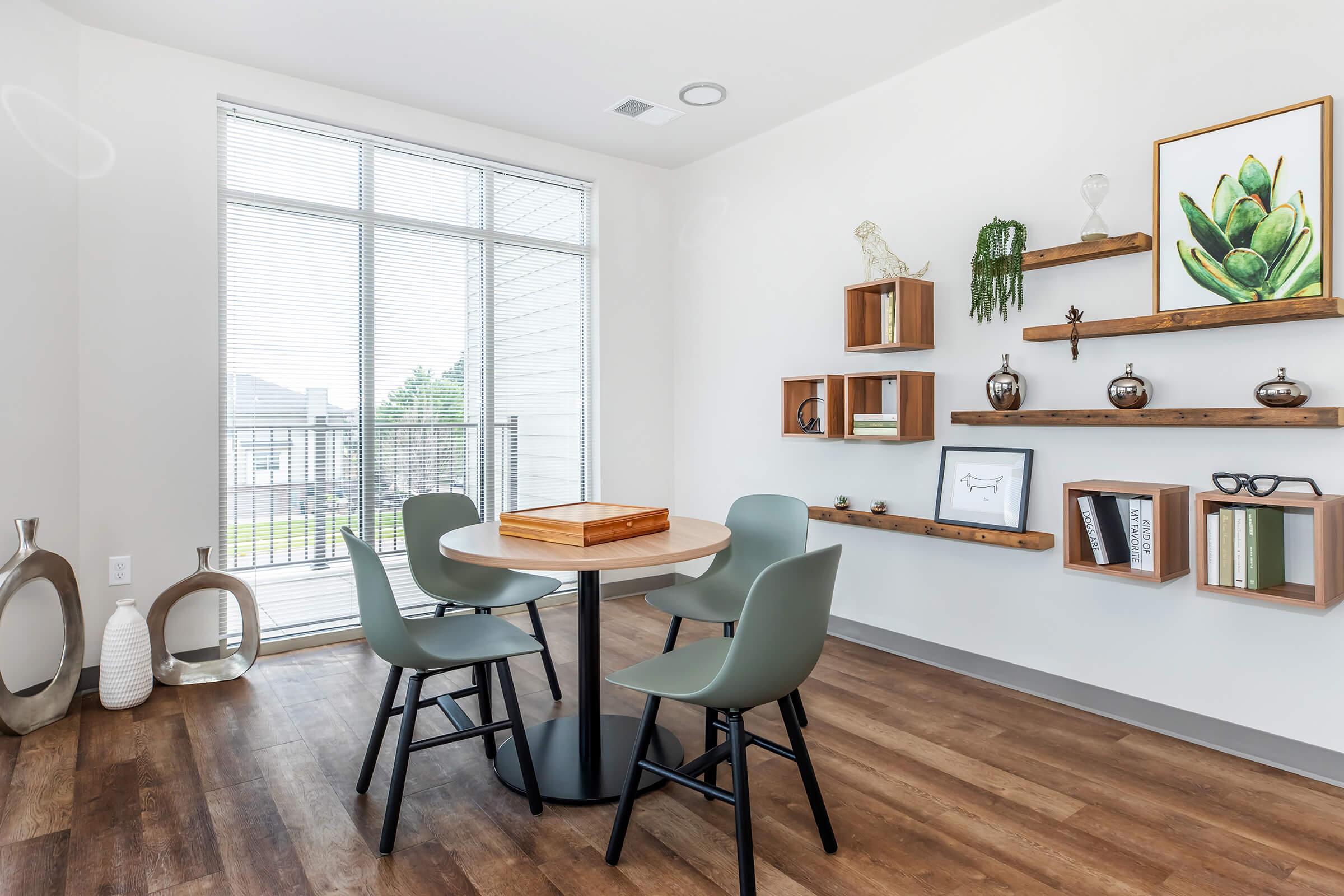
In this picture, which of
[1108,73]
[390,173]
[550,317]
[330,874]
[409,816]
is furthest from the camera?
[550,317]

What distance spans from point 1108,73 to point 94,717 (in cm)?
450

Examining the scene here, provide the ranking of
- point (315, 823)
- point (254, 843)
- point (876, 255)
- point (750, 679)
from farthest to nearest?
point (876, 255)
point (315, 823)
point (254, 843)
point (750, 679)

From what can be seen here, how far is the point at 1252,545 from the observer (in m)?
2.28

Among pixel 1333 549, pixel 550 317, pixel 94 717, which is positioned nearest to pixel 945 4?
pixel 1333 549

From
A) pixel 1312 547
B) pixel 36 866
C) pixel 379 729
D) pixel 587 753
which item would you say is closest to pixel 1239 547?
pixel 1312 547

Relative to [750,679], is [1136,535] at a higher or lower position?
higher

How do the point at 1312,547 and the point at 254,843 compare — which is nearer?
the point at 254,843

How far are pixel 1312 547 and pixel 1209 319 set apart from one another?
30.2 inches

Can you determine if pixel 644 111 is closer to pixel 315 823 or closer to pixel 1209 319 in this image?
pixel 1209 319

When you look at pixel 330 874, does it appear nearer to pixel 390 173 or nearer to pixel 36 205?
pixel 36 205

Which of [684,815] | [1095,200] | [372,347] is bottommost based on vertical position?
[684,815]

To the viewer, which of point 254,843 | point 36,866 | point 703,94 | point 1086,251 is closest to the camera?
point 36,866

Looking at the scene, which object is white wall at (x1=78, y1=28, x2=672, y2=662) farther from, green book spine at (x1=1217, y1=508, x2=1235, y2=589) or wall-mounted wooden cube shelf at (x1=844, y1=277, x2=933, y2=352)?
green book spine at (x1=1217, y1=508, x2=1235, y2=589)

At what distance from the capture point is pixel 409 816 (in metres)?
2.14
